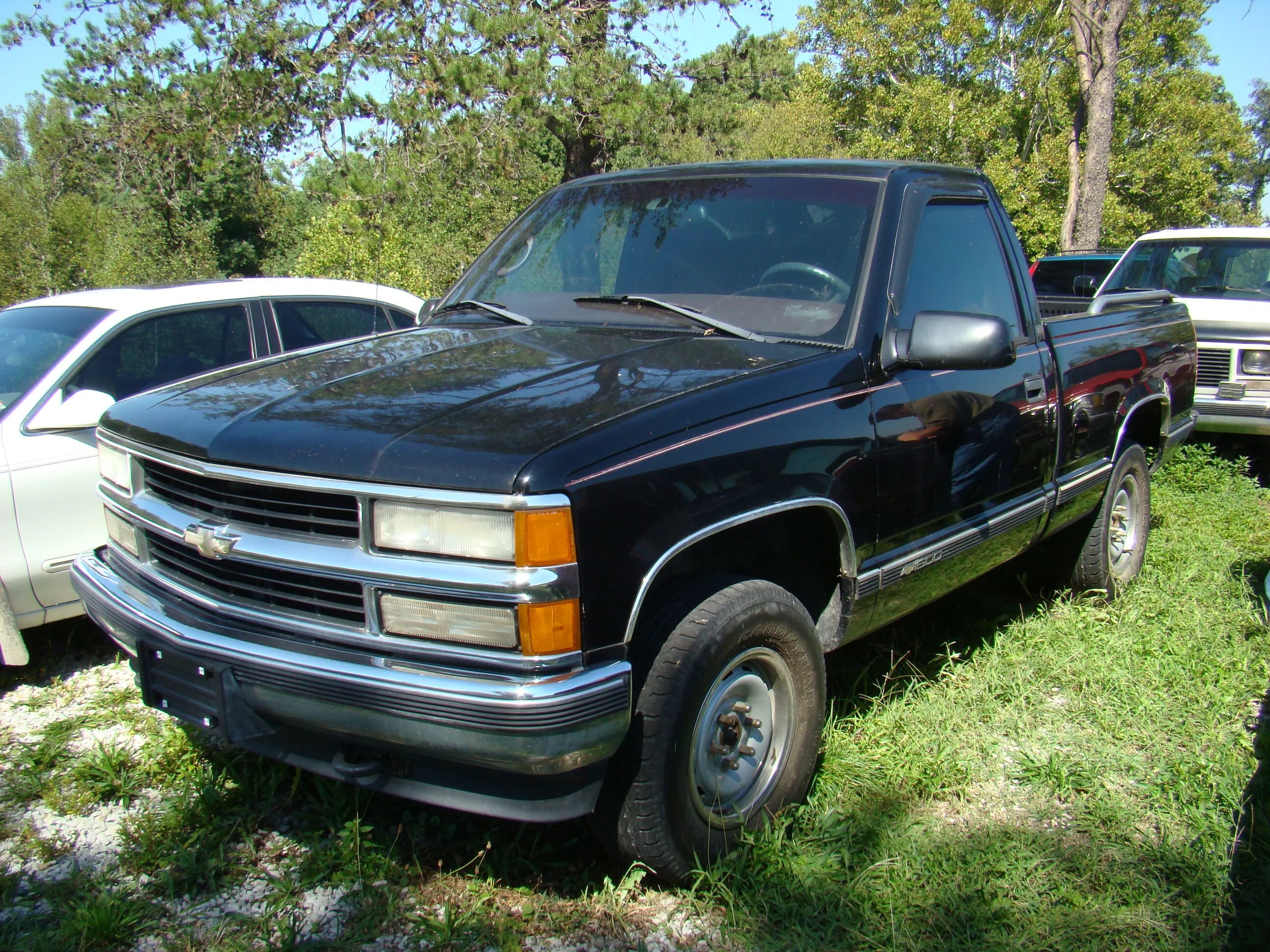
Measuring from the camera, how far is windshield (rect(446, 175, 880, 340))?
3.31m

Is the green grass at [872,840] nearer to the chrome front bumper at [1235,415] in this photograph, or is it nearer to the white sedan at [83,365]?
the white sedan at [83,365]

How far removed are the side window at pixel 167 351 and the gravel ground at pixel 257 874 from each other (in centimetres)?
168

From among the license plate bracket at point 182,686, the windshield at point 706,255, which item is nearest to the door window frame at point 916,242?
the windshield at point 706,255

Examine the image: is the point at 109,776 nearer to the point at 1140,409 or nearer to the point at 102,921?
the point at 102,921

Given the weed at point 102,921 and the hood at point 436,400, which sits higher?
the hood at point 436,400

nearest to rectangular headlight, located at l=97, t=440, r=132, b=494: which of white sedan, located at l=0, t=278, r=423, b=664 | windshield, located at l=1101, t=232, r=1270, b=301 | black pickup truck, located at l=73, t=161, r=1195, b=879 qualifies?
black pickup truck, located at l=73, t=161, r=1195, b=879

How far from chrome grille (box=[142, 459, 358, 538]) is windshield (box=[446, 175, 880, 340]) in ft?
4.42

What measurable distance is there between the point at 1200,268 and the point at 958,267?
21.3 ft

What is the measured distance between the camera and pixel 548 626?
2.20 meters

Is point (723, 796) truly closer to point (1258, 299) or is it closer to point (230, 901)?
point (230, 901)

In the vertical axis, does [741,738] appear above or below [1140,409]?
below

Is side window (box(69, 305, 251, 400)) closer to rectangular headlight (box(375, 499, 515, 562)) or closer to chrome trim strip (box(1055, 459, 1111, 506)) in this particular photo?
rectangular headlight (box(375, 499, 515, 562))

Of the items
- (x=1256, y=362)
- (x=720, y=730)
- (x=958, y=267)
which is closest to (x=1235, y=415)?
(x=1256, y=362)

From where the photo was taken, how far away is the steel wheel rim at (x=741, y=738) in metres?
2.69
